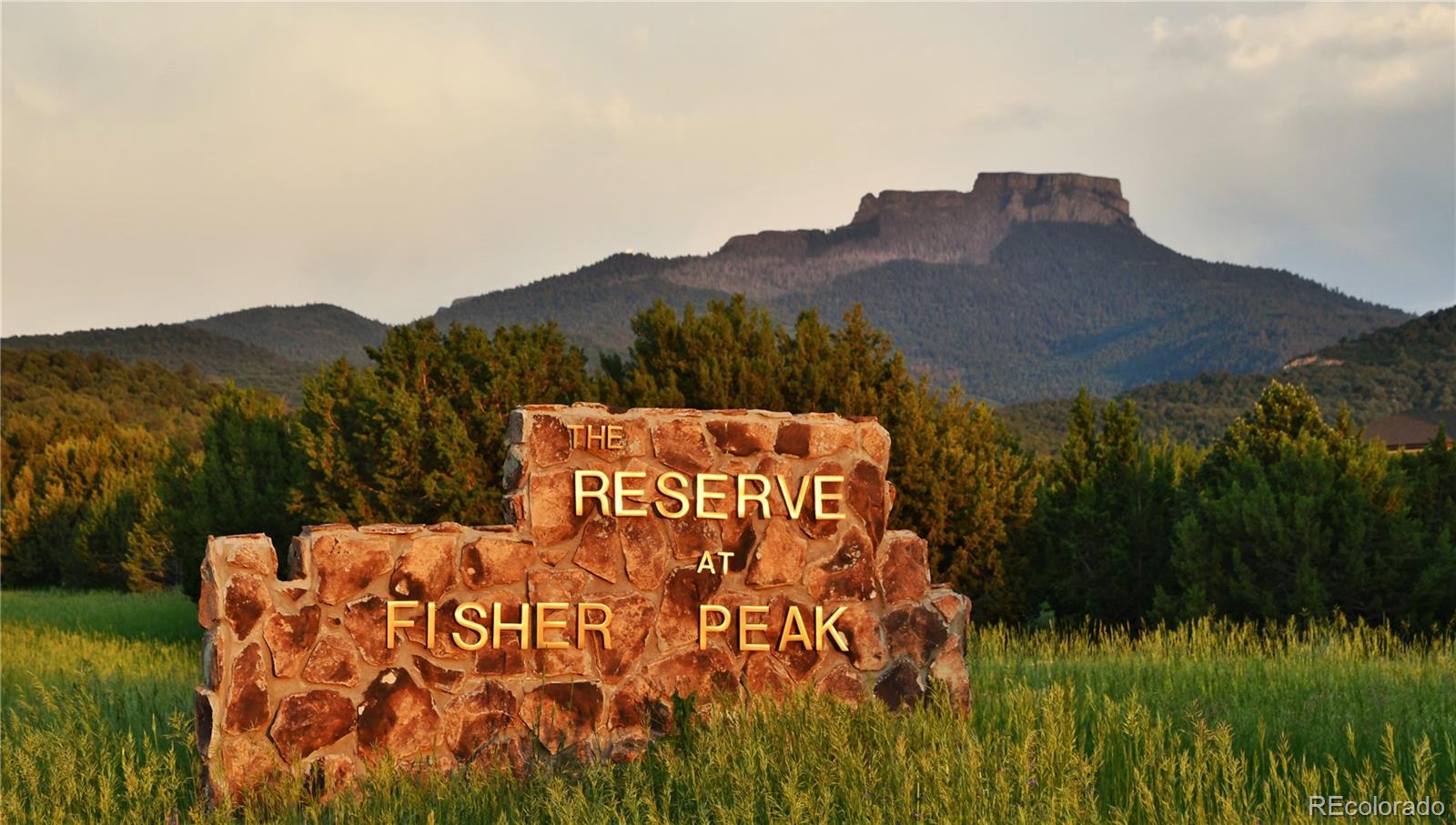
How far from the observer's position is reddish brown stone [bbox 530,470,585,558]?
865 centimetres

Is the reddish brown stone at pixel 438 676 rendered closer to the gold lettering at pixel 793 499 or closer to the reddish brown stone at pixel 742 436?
the reddish brown stone at pixel 742 436

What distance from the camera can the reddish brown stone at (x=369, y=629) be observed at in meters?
8.20

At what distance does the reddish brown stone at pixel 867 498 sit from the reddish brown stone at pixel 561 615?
2.22 meters

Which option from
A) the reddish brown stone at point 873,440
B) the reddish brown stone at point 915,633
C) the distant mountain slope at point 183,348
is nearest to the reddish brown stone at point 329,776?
the reddish brown stone at point 915,633

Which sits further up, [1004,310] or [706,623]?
[1004,310]

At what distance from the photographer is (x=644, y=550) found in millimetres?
8828

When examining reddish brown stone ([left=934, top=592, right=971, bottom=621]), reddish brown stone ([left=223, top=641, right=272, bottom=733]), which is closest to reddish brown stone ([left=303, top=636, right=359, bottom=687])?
reddish brown stone ([left=223, top=641, right=272, bottom=733])

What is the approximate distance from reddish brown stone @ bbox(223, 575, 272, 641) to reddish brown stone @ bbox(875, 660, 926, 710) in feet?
14.8

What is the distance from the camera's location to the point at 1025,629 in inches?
647

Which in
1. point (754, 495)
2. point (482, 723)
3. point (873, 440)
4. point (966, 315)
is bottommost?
point (482, 723)

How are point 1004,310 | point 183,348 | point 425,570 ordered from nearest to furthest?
1. point 425,570
2. point 183,348
3. point 1004,310

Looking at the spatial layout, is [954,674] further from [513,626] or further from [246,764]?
[246,764]

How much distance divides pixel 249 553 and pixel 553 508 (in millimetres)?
2071

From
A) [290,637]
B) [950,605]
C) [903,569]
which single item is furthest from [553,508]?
[950,605]
